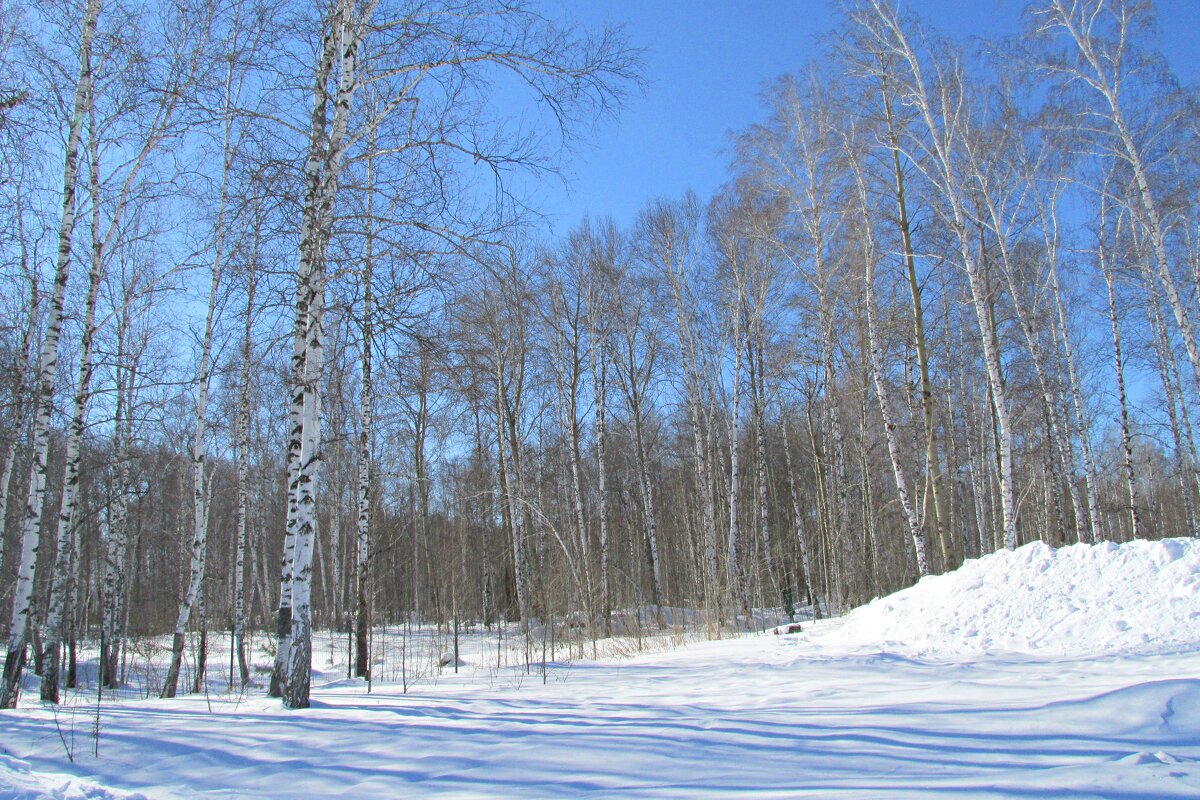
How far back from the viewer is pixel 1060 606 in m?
8.45

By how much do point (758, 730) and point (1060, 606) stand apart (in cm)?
614

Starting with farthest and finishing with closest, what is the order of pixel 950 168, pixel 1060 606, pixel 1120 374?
pixel 1120 374, pixel 950 168, pixel 1060 606

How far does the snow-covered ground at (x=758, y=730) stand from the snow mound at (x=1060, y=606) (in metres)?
0.03

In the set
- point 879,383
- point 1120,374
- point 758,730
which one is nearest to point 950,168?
point 879,383

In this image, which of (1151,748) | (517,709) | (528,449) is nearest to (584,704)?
(517,709)

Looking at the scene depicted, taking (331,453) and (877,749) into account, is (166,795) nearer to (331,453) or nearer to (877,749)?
(877,749)

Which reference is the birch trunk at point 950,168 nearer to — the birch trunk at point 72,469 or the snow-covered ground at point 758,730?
the snow-covered ground at point 758,730

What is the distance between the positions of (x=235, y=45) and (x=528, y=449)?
1611 cm

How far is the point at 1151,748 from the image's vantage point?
3.55 m

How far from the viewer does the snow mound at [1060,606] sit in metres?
7.72

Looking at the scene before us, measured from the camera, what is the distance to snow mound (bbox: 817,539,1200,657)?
7.72 meters

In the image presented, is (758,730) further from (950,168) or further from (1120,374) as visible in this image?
(1120,374)

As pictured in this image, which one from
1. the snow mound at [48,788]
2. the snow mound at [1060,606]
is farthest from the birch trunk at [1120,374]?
the snow mound at [48,788]

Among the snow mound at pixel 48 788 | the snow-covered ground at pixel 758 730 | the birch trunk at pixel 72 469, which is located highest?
the birch trunk at pixel 72 469
